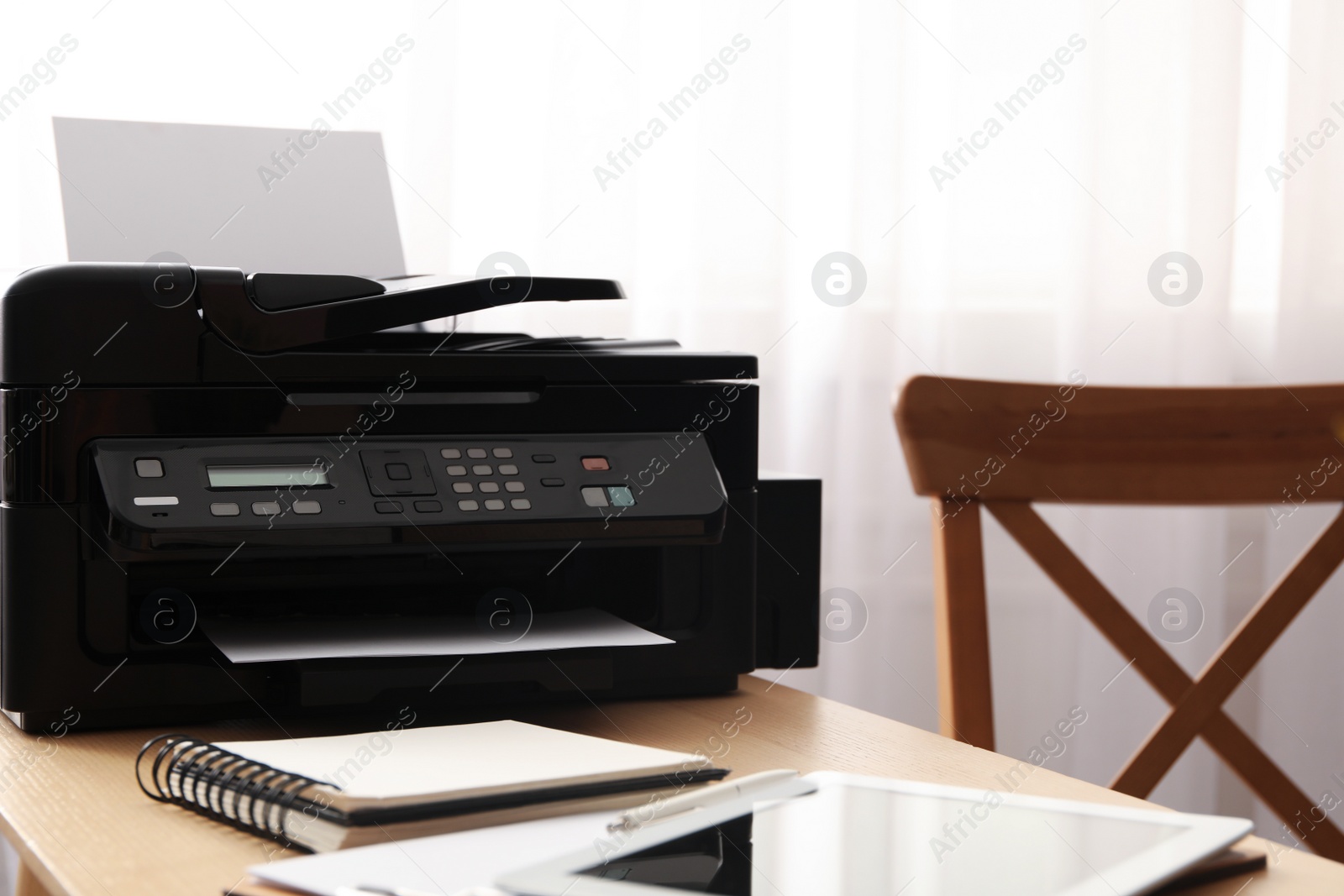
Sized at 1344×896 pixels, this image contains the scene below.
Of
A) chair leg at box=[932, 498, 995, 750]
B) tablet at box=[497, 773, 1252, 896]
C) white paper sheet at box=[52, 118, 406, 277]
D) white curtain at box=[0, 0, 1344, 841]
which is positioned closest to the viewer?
tablet at box=[497, 773, 1252, 896]

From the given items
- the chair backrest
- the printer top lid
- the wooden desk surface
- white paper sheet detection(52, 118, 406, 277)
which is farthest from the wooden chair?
white paper sheet detection(52, 118, 406, 277)

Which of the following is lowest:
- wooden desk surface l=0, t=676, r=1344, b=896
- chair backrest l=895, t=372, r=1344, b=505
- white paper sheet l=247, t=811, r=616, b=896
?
wooden desk surface l=0, t=676, r=1344, b=896

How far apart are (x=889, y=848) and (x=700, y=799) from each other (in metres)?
0.09

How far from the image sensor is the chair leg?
1098 millimetres

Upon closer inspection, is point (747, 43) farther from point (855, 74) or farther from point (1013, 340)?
point (1013, 340)

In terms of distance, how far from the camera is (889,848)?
51 cm

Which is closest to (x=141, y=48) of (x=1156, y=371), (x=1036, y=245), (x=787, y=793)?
(x=1036, y=245)

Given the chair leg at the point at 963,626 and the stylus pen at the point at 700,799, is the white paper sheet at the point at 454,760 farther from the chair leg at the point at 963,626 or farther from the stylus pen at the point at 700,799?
the chair leg at the point at 963,626

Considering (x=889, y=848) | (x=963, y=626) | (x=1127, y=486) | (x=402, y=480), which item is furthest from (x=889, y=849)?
(x=1127, y=486)

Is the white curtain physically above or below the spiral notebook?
above

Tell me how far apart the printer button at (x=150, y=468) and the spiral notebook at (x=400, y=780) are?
17 centimetres

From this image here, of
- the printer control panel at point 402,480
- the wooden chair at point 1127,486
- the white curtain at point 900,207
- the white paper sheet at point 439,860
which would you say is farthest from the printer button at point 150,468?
the white curtain at point 900,207

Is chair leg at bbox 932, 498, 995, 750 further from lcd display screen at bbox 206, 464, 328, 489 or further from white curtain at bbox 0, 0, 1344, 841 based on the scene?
white curtain at bbox 0, 0, 1344, 841

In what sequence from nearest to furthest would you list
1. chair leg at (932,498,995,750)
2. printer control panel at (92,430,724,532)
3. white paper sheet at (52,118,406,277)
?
printer control panel at (92,430,724,532)
white paper sheet at (52,118,406,277)
chair leg at (932,498,995,750)
